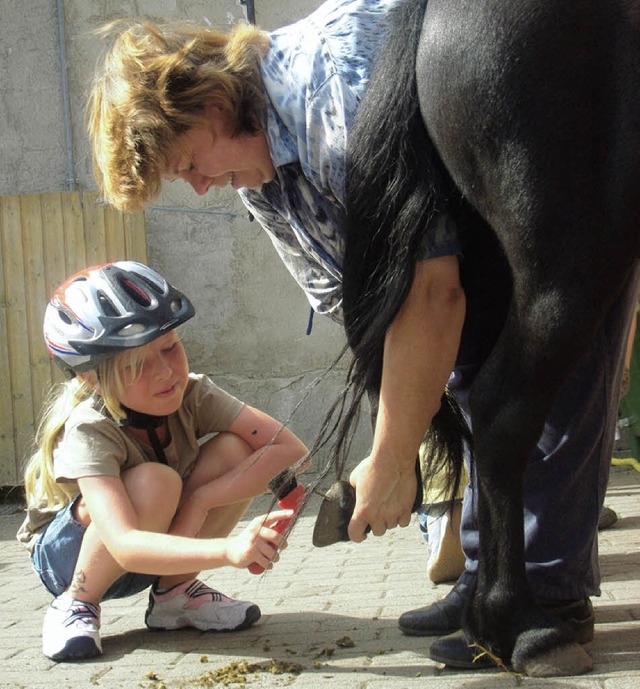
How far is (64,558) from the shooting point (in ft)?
9.40

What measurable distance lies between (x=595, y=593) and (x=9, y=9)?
562 cm

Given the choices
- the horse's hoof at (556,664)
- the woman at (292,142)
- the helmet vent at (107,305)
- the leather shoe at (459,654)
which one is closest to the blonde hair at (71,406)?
the helmet vent at (107,305)

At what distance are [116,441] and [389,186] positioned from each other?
46.9 inches

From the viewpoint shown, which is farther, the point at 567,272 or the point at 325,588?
the point at 325,588

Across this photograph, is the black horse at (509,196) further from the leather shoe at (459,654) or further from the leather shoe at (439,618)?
the leather shoe at (439,618)

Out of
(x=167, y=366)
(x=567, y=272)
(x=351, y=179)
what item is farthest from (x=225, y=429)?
(x=567, y=272)

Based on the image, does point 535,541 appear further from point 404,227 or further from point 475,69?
point 475,69

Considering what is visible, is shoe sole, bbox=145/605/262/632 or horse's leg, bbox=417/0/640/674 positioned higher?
horse's leg, bbox=417/0/640/674

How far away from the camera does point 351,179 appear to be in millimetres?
2057

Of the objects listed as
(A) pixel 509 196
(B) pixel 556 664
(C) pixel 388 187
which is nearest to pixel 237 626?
(B) pixel 556 664

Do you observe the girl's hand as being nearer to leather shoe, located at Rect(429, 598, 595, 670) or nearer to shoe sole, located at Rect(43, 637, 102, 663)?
leather shoe, located at Rect(429, 598, 595, 670)

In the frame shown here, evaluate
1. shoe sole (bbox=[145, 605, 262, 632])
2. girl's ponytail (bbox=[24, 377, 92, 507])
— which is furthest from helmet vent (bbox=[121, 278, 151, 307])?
shoe sole (bbox=[145, 605, 262, 632])

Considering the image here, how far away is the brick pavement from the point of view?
2227 millimetres

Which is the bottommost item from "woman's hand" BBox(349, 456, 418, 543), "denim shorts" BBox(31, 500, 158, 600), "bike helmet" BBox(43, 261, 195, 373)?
"denim shorts" BBox(31, 500, 158, 600)
